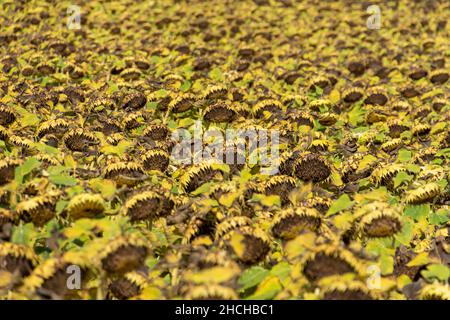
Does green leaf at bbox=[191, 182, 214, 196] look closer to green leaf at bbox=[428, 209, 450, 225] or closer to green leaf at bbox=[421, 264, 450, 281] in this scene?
green leaf at bbox=[421, 264, 450, 281]

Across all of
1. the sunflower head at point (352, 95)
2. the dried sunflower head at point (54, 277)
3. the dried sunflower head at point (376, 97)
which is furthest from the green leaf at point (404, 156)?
the dried sunflower head at point (54, 277)

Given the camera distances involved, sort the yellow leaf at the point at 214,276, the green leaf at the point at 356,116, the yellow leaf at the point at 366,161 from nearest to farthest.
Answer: the yellow leaf at the point at 214,276 < the yellow leaf at the point at 366,161 < the green leaf at the point at 356,116

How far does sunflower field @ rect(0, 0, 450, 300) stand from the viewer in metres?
3.52

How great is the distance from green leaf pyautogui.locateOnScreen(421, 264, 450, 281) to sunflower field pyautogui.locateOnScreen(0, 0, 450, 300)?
0.06ft

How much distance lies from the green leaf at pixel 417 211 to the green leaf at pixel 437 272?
124cm

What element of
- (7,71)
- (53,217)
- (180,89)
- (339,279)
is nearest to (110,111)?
(180,89)

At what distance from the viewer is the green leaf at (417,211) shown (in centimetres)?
491

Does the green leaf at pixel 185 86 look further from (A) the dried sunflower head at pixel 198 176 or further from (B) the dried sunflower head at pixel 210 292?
(B) the dried sunflower head at pixel 210 292

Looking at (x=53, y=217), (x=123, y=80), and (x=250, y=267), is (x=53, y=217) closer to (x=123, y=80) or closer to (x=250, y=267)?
(x=250, y=267)

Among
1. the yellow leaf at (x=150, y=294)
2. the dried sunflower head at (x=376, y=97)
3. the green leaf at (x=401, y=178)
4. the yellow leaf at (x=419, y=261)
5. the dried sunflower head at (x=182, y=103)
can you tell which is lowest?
the yellow leaf at (x=150, y=294)

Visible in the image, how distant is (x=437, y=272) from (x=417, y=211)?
4.49ft

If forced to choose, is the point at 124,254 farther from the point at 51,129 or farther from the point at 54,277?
the point at 51,129
